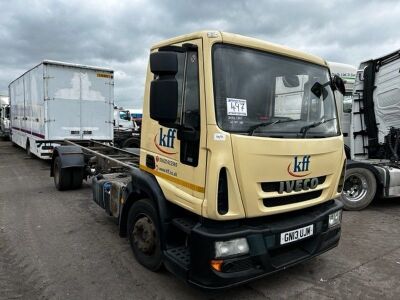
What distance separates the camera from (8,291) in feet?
11.4

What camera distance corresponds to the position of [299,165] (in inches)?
129

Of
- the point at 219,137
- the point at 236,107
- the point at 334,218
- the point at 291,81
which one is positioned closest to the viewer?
the point at 219,137

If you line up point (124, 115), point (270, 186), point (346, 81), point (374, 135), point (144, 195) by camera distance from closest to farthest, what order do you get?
point (270, 186)
point (144, 195)
point (374, 135)
point (346, 81)
point (124, 115)

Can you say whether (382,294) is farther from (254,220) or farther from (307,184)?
(254,220)

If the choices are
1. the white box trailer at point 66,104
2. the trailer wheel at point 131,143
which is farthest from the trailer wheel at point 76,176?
the trailer wheel at point 131,143

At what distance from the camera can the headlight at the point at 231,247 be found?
2.86 meters

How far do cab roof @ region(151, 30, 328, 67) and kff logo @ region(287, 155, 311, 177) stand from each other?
1.05 m

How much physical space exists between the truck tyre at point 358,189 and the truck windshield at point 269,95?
3.34 metres

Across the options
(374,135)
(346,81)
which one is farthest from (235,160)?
(346,81)

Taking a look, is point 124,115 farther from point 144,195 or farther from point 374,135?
point 144,195

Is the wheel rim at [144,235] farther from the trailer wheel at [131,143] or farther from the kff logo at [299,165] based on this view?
the trailer wheel at [131,143]

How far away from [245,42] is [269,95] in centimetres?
52

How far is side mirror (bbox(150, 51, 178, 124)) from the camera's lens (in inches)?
114

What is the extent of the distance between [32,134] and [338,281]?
11.7 metres
